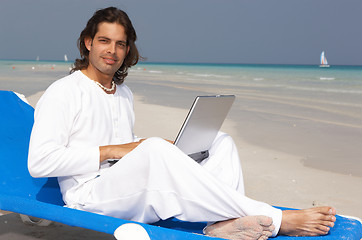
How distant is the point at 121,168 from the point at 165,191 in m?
0.24

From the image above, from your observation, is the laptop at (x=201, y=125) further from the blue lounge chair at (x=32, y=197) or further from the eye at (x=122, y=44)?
the eye at (x=122, y=44)

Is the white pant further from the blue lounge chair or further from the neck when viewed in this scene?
the neck

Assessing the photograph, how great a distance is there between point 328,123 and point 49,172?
23.1 ft

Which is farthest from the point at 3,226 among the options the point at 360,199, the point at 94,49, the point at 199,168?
the point at 360,199

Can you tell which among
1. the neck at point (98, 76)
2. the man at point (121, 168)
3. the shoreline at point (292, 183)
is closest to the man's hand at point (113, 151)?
the man at point (121, 168)

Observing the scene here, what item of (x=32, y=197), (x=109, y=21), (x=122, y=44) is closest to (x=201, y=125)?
(x=122, y=44)

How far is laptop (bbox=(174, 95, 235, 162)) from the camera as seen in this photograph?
217 centimetres

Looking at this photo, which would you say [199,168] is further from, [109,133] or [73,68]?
[73,68]

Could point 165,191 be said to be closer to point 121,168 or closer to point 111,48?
point 121,168

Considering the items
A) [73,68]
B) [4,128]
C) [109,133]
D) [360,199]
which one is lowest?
[360,199]

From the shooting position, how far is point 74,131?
2330mm

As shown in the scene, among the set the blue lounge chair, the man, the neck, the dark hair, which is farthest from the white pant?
the dark hair

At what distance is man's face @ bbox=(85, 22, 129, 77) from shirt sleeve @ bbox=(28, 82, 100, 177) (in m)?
0.33

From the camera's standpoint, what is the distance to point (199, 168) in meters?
2.01
